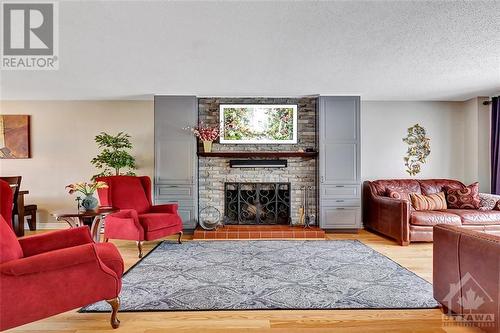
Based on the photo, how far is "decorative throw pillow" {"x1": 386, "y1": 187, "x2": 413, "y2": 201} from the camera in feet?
15.9

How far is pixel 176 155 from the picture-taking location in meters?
5.23

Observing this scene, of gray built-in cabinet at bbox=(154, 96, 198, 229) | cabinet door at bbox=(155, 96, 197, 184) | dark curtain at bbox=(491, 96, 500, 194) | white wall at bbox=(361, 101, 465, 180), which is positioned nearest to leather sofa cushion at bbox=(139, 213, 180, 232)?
gray built-in cabinet at bbox=(154, 96, 198, 229)

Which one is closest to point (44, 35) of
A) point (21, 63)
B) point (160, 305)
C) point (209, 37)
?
point (21, 63)

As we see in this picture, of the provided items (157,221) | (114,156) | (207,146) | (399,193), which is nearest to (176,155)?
(207,146)

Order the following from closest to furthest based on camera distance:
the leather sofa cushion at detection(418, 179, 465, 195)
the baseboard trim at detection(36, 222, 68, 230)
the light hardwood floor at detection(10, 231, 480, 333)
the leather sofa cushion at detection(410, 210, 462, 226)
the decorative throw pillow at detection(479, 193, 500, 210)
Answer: the light hardwood floor at detection(10, 231, 480, 333) → the leather sofa cushion at detection(410, 210, 462, 226) → the decorative throw pillow at detection(479, 193, 500, 210) → the leather sofa cushion at detection(418, 179, 465, 195) → the baseboard trim at detection(36, 222, 68, 230)

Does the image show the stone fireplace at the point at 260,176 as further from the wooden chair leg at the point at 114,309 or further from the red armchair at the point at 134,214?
the wooden chair leg at the point at 114,309

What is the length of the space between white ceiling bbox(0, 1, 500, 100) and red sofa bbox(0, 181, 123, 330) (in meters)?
1.77

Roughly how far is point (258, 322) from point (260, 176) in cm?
342

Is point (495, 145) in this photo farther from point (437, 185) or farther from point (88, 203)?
point (88, 203)

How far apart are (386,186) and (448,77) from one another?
195 cm

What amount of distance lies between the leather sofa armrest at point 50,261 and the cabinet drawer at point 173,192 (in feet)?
10.6

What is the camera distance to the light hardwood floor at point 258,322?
205cm

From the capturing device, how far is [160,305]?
7.83 feet

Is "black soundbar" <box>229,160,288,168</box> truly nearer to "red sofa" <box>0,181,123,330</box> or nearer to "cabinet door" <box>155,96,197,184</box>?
"cabinet door" <box>155,96,197,184</box>
